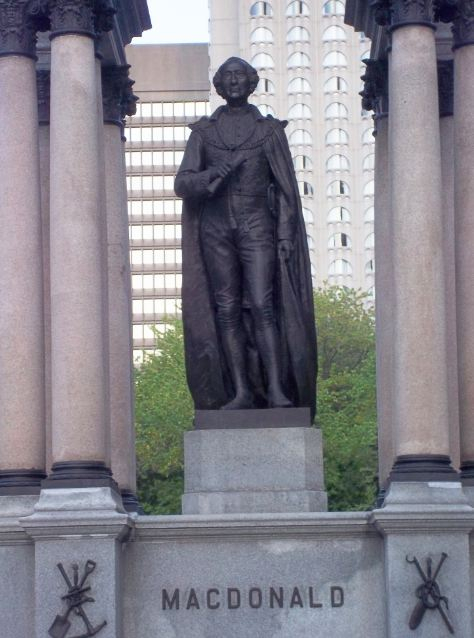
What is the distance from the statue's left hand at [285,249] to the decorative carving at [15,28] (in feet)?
16.9

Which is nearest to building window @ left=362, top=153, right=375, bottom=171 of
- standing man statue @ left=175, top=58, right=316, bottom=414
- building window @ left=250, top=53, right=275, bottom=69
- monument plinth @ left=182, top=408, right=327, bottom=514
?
building window @ left=250, top=53, right=275, bottom=69

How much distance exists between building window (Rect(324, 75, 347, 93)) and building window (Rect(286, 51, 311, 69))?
2.33m

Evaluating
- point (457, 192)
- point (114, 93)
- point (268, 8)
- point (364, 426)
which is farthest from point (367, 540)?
point (268, 8)

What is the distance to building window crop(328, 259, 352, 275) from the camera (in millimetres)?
159625

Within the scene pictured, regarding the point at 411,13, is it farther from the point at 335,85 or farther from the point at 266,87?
the point at 335,85

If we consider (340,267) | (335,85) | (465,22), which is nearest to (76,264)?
(465,22)

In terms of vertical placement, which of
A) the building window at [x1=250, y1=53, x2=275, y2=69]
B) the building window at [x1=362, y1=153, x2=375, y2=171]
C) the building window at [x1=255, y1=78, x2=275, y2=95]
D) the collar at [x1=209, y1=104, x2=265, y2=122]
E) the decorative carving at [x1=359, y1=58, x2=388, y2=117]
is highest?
the building window at [x1=250, y1=53, x2=275, y2=69]

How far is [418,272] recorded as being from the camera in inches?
1177

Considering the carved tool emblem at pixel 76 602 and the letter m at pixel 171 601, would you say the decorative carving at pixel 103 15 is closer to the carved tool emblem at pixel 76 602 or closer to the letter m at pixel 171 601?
the carved tool emblem at pixel 76 602

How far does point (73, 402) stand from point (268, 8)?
139 meters

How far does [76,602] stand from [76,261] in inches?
206

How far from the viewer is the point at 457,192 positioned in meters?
31.1

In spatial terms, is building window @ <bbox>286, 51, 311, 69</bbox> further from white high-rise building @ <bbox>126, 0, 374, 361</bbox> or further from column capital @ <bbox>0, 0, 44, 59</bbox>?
column capital @ <bbox>0, 0, 44, 59</bbox>

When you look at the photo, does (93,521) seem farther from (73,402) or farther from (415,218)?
(415,218)
